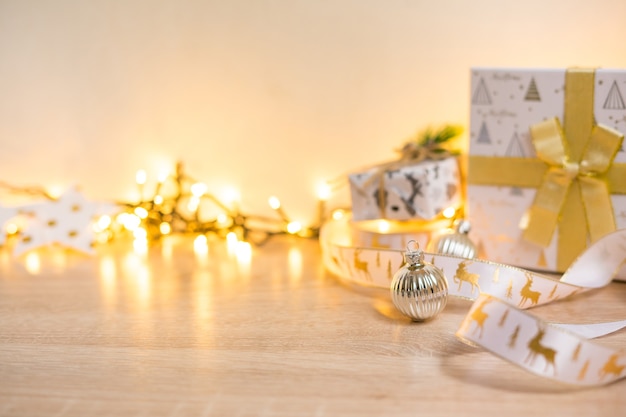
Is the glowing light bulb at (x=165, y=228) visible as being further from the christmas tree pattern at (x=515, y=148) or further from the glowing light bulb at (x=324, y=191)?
the christmas tree pattern at (x=515, y=148)

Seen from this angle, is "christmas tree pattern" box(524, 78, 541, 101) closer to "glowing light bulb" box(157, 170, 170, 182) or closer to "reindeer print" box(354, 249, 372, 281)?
"reindeer print" box(354, 249, 372, 281)

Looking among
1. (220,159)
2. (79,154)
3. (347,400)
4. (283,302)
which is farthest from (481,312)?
(79,154)

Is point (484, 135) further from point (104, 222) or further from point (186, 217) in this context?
point (104, 222)

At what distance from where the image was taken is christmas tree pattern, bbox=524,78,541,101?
0.98m

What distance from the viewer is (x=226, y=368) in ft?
2.53

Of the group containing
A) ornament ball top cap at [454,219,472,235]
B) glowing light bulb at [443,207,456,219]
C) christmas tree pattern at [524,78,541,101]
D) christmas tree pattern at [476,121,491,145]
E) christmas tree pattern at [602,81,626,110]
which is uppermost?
christmas tree pattern at [524,78,541,101]

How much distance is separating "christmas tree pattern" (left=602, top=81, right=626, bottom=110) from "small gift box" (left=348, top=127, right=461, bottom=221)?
0.78 ft

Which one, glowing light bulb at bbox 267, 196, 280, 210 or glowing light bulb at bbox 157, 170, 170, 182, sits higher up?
glowing light bulb at bbox 157, 170, 170, 182

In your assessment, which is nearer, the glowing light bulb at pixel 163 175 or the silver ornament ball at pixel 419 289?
the silver ornament ball at pixel 419 289

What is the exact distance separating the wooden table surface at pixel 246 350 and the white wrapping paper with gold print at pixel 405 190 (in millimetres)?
129

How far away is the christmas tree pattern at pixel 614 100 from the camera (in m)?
0.94

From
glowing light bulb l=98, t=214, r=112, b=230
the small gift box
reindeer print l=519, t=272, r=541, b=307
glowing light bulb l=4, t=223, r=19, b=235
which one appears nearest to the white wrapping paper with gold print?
the small gift box

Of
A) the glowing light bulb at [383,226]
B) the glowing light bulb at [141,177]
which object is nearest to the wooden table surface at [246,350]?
the glowing light bulb at [383,226]

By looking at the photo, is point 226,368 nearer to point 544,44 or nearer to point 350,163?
point 350,163
